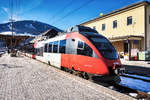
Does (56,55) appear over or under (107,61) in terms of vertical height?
over

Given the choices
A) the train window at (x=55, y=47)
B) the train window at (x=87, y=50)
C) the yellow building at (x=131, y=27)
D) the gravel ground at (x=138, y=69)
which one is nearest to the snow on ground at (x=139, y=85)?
the gravel ground at (x=138, y=69)

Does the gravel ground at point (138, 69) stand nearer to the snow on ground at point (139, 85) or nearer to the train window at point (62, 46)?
the snow on ground at point (139, 85)

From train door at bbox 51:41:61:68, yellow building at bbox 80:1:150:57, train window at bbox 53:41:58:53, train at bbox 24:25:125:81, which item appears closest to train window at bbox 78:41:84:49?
train at bbox 24:25:125:81

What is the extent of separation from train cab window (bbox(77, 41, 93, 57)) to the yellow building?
41.3 feet

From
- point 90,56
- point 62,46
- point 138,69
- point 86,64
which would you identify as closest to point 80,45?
point 90,56

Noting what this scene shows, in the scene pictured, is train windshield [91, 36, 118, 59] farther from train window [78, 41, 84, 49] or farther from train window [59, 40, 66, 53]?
train window [59, 40, 66, 53]

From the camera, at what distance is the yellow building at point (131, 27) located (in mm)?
18547

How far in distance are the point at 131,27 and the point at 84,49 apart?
52.4 feet

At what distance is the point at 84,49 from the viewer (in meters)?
7.05

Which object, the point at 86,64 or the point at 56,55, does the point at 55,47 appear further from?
the point at 86,64

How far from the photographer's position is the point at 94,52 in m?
6.58

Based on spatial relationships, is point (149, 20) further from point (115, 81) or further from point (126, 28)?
point (115, 81)

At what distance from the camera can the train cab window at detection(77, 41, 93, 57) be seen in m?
6.79

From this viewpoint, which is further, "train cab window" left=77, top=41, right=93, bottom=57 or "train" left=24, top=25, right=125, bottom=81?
"train cab window" left=77, top=41, right=93, bottom=57
